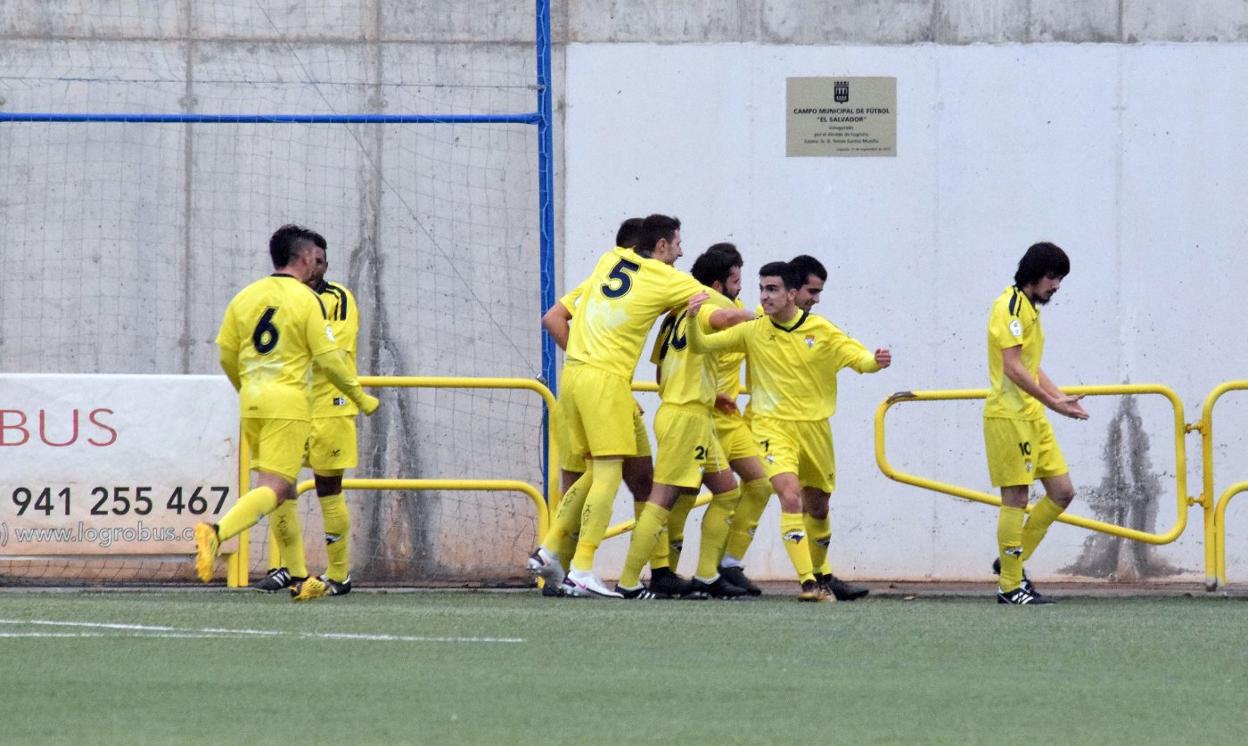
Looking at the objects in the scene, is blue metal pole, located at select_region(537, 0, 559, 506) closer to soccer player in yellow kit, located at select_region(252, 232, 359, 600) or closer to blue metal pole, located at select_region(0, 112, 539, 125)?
blue metal pole, located at select_region(0, 112, 539, 125)

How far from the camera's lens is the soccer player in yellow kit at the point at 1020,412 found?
9.75 meters

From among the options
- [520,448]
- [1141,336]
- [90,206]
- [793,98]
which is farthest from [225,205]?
[1141,336]

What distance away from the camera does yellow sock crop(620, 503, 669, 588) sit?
32.5 feet

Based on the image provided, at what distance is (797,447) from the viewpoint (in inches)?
393

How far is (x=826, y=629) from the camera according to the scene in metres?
7.74

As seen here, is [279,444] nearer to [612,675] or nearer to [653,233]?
[653,233]

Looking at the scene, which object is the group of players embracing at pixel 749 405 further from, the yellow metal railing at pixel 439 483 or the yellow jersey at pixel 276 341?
the yellow jersey at pixel 276 341

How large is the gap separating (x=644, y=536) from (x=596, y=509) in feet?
1.01

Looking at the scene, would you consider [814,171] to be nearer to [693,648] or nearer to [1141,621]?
[1141,621]

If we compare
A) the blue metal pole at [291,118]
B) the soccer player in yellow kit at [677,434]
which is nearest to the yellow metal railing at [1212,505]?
the soccer player in yellow kit at [677,434]

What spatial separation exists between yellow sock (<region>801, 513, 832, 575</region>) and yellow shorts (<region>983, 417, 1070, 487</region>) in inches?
37.8

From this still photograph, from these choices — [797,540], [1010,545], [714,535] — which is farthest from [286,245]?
[1010,545]

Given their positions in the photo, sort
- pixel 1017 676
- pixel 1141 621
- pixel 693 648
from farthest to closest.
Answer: pixel 1141 621 → pixel 693 648 → pixel 1017 676

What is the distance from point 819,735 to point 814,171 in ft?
27.0
